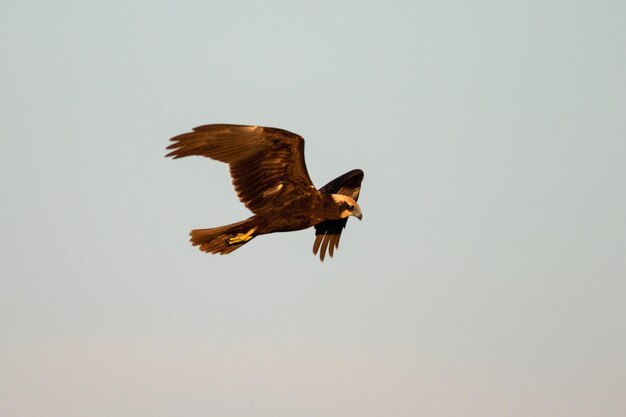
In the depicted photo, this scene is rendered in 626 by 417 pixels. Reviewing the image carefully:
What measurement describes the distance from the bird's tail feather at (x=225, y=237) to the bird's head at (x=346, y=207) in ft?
4.37

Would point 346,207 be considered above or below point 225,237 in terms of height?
above

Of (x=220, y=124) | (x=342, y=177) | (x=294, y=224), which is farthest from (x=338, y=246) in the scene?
(x=220, y=124)

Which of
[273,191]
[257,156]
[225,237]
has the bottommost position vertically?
[225,237]

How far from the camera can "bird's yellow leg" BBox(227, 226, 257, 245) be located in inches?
727

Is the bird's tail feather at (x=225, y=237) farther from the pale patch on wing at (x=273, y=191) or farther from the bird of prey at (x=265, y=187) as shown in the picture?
the pale patch on wing at (x=273, y=191)

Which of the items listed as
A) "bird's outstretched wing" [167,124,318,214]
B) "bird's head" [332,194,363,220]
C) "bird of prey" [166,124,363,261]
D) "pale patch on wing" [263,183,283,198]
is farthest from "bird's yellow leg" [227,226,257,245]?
"bird's head" [332,194,363,220]

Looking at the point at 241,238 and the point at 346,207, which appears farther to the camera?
the point at 346,207

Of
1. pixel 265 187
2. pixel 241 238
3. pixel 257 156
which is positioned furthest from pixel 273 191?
pixel 241 238

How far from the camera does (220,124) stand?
58.1ft

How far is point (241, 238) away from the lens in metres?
18.5

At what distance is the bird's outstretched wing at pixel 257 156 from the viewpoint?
57.9 feet

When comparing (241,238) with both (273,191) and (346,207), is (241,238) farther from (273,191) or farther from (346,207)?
(346,207)

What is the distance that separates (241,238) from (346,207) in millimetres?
1665

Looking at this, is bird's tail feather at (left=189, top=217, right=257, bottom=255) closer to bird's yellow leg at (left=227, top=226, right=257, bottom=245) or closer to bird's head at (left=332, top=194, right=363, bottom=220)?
bird's yellow leg at (left=227, top=226, right=257, bottom=245)
